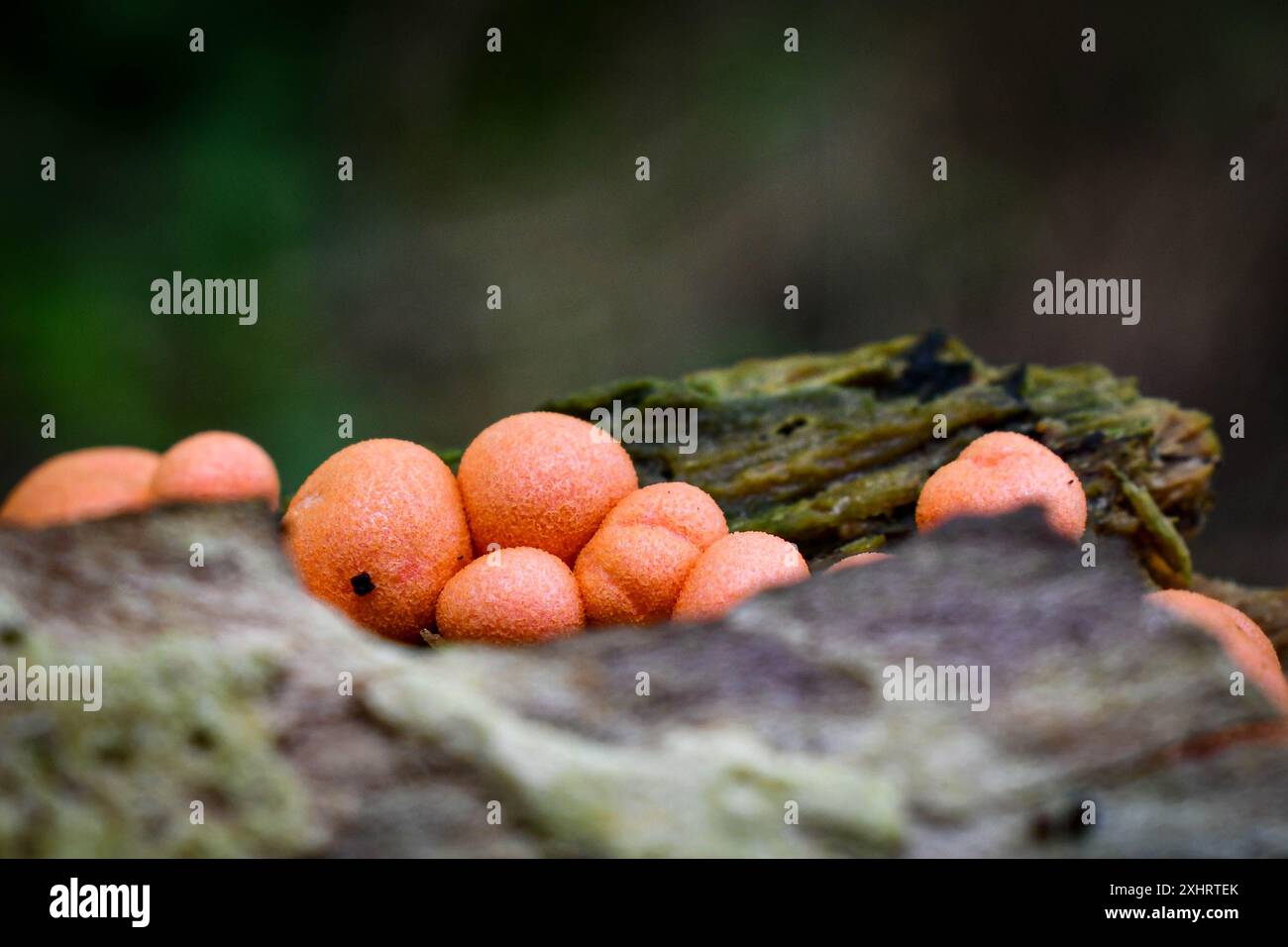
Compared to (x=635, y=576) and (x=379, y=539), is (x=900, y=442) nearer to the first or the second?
(x=635, y=576)

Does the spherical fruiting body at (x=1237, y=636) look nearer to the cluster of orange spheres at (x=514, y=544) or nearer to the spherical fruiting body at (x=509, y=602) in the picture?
the cluster of orange spheres at (x=514, y=544)

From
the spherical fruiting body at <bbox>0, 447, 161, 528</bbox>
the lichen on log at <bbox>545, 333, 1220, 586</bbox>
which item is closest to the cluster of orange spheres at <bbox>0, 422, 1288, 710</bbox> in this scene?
the lichen on log at <bbox>545, 333, 1220, 586</bbox>

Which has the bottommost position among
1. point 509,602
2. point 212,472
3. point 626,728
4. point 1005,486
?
point 626,728

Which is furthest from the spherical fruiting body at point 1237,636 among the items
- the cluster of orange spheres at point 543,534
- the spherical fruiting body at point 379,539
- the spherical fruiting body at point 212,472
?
the spherical fruiting body at point 212,472

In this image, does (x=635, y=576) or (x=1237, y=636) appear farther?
(x=635, y=576)

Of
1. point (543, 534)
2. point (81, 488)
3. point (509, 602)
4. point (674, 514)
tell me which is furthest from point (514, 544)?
point (81, 488)

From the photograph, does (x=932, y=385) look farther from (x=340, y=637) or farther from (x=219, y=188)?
(x=219, y=188)

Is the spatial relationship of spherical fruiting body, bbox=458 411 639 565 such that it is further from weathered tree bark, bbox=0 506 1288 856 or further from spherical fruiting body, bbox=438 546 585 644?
weathered tree bark, bbox=0 506 1288 856
